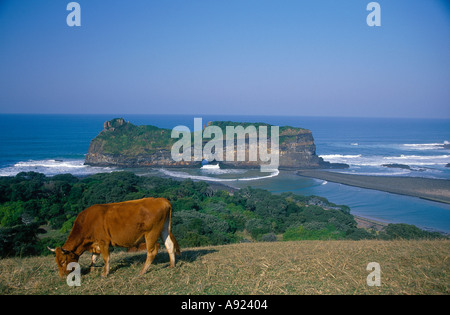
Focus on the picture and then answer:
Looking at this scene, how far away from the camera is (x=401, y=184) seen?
4381cm

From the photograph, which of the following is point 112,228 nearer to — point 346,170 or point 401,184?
point 401,184

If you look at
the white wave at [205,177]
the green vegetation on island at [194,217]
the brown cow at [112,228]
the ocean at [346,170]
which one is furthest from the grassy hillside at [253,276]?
the white wave at [205,177]

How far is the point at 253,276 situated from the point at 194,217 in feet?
54.0

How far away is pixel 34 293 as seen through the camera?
17.0ft

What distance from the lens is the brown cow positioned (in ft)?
18.6

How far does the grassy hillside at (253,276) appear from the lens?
529cm

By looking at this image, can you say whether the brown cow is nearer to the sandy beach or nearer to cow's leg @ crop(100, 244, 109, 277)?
cow's leg @ crop(100, 244, 109, 277)

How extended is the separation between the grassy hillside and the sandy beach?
35.4 m

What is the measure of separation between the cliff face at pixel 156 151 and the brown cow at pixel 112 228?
183ft

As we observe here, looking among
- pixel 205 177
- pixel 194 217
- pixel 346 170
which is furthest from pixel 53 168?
pixel 346 170

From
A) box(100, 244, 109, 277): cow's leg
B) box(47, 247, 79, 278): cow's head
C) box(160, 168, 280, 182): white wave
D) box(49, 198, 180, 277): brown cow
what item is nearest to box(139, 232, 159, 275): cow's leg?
box(49, 198, 180, 277): brown cow

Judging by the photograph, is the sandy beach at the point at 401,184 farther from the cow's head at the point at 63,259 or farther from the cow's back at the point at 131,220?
the cow's head at the point at 63,259

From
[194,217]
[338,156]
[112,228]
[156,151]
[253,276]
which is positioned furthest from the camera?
[338,156]
